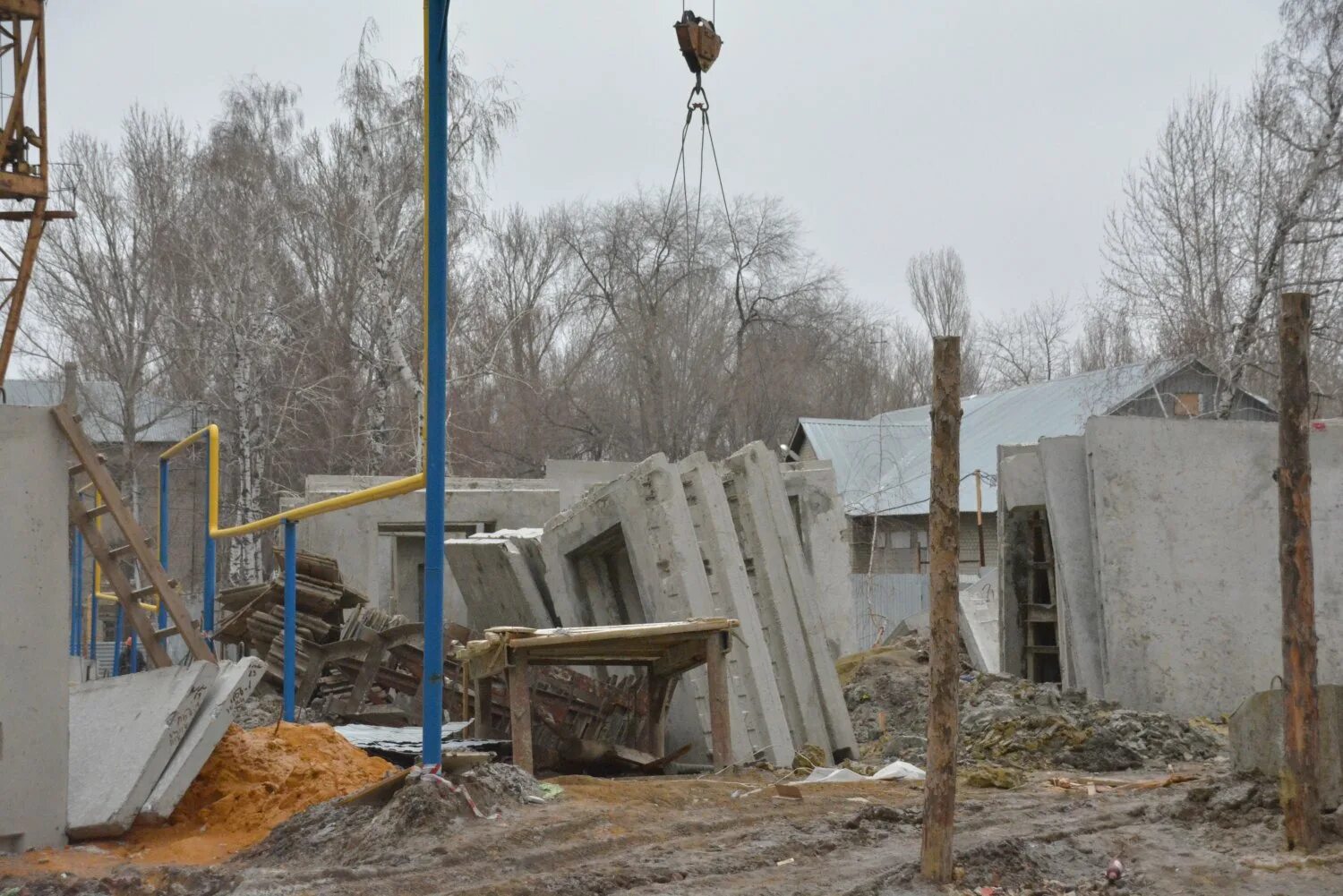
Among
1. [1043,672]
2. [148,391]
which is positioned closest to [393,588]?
[1043,672]

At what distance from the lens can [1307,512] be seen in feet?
20.4

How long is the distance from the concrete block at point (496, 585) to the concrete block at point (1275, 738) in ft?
19.5

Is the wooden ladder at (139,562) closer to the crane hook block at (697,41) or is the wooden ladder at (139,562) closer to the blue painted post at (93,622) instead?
the blue painted post at (93,622)

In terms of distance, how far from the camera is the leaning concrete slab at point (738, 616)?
9875 millimetres

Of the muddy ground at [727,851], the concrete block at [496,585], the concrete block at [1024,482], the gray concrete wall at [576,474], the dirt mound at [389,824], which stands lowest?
the muddy ground at [727,851]

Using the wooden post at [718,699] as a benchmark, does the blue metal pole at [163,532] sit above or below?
above

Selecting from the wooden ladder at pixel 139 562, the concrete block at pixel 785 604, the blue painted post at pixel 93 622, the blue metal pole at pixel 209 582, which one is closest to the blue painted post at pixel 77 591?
the blue painted post at pixel 93 622

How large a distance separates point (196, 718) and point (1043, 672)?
1047 centimetres

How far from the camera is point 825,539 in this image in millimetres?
17062

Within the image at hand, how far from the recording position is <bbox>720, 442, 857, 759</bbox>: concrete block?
35.7 feet

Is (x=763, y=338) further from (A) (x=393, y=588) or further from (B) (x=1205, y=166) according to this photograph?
(A) (x=393, y=588)

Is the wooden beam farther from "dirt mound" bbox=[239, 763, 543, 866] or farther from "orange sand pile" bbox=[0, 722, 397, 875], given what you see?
"dirt mound" bbox=[239, 763, 543, 866]

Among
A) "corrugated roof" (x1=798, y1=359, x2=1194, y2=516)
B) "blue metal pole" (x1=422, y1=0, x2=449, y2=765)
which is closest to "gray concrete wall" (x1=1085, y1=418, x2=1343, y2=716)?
"blue metal pole" (x1=422, y1=0, x2=449, y2=765)

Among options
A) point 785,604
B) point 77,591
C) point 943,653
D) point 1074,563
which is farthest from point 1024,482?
point 77,591
